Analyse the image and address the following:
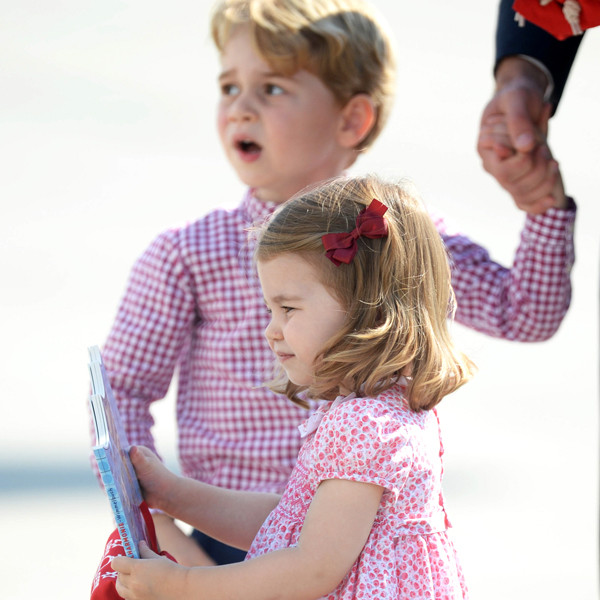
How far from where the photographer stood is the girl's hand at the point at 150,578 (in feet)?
5.71

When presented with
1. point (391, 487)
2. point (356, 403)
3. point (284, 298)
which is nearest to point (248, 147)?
point (284, 298)

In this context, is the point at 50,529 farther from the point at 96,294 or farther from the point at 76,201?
the point at 76,201

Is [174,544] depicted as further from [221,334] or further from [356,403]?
[356,403]

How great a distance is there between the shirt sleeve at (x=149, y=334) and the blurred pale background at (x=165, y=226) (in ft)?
2.20

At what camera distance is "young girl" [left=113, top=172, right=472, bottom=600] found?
68.8 inches

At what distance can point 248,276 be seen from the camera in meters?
2.58

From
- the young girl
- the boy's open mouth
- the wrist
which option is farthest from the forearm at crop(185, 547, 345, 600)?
the wrist

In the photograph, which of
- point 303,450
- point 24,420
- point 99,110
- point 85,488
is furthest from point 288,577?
point 99,110

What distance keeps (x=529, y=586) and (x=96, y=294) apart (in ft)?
13.0

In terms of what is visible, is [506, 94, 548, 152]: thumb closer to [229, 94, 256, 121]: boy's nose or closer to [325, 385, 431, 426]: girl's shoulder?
[229, 94, 256, 121]: boy's nose

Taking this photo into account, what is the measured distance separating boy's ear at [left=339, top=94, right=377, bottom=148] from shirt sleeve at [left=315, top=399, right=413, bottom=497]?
1065mm

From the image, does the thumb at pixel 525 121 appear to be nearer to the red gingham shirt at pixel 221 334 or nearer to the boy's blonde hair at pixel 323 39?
the red gingham shirt at pixel 221 334

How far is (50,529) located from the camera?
4.23 meters

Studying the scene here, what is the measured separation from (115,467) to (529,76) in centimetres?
151
